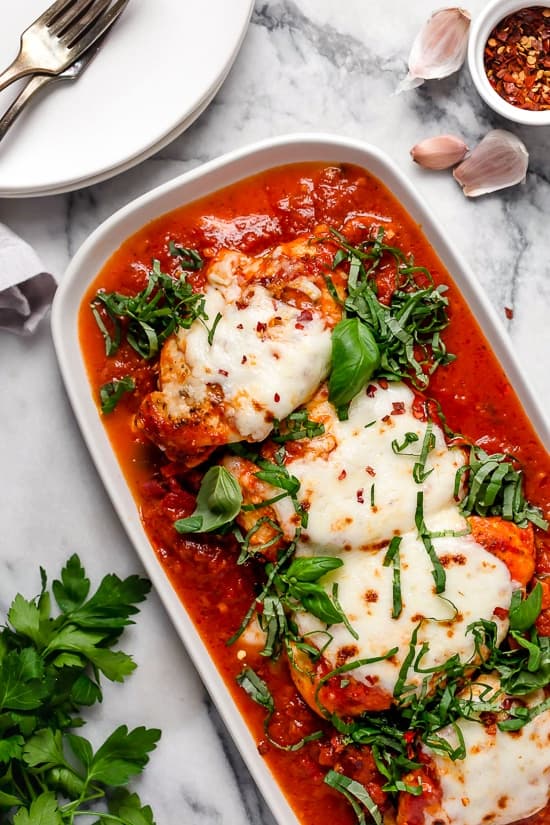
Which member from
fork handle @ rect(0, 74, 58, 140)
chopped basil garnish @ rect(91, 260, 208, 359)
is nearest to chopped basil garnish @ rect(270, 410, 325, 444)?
chopped basil garnish @ rect(91, 260, 208, 359)

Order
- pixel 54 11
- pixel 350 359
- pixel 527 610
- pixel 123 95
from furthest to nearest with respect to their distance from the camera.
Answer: pixel 123 95 → pixel 54 11 → pixel 527 610 → pixel 350 359

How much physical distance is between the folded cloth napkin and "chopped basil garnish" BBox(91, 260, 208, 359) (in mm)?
224

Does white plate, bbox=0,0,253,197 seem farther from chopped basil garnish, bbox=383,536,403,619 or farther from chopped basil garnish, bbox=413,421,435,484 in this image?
chopped basil garnish, bbox=383,536,403,619

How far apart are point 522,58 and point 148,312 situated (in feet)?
5.15

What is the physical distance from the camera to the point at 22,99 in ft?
10.1

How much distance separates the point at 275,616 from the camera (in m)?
2.99

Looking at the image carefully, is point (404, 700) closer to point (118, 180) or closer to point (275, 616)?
point (275, 616)

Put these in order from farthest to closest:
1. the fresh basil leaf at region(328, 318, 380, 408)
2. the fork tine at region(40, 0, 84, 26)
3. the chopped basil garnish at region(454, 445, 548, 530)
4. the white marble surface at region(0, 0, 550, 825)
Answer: the white marble surface at region(0, 0, 550, 825), the fork tine at region(40, 0, 84, 26), the chopped basil garnish at region(454, 445, 548, 530), the fresh basil leaf at region(328, 318, 380, 408)

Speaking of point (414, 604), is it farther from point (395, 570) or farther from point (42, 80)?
point (42, 80)

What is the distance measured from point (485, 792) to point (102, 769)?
4.22 ft

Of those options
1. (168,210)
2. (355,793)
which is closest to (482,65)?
(168,210)

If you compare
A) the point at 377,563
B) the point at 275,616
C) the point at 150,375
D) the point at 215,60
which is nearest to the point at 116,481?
the point at 150,375

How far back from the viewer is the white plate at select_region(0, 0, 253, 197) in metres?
3.10

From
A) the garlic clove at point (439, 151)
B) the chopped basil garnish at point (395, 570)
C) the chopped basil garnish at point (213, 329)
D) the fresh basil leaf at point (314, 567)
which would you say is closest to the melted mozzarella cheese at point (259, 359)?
the chopped basil garnish at point (213, 329)
